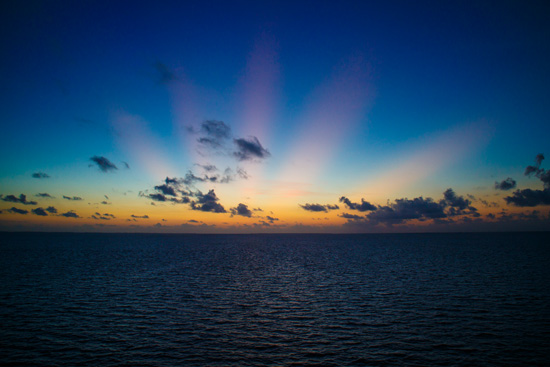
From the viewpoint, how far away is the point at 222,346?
29828 millimetres

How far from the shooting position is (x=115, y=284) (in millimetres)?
59875

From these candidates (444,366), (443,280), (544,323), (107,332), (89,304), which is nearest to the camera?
(444,366)

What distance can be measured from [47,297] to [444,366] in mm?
55678

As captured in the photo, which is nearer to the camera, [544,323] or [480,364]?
[480,364]

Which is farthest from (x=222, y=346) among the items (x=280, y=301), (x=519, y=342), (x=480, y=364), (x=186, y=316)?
(x=519, y=342)

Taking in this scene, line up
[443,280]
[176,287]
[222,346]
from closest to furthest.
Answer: [222,346]
[176,287]
[443,280]

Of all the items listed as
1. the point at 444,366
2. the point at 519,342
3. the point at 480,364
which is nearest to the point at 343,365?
the point at 444,366

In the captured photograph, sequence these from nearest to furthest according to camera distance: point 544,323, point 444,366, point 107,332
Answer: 1. point 444,366
2. point 107,332
3. point 544,323

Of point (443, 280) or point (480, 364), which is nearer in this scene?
point (480, 364)

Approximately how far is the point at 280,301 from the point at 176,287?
889 inches

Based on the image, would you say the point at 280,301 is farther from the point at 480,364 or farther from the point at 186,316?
the point at 480,364

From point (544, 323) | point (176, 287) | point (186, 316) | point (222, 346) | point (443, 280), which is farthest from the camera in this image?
point (443, 280)

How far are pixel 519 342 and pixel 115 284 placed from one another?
63737mm

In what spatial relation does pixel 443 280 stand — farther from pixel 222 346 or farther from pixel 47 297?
pixel 47 297
